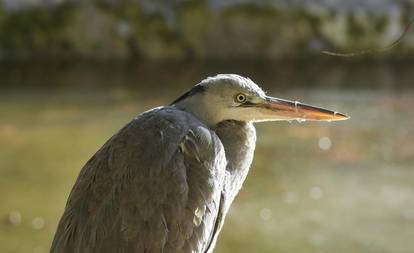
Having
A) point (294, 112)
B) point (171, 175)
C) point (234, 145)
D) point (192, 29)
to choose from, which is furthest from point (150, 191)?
point (192, 29)

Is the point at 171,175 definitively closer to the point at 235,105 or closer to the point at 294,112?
the point at 235,105

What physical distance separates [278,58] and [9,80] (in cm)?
413

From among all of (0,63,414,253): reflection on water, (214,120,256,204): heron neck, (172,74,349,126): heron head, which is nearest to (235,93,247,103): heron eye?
(172,74,349,126): heron head

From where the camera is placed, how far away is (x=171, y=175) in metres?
2.60

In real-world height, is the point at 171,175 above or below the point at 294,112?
below

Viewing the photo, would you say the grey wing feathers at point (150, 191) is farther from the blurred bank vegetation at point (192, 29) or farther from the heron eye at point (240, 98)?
the blurred bank vegetation at point (192, 29)

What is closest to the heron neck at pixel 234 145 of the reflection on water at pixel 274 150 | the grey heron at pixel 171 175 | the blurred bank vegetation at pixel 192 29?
the grey heron at pixel 171 175

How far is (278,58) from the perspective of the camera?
12.6m

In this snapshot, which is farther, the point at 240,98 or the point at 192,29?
the point at 192,29

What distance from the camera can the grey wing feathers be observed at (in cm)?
251

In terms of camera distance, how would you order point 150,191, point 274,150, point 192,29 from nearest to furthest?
point 150,191 < point 274,150 < point 192,29

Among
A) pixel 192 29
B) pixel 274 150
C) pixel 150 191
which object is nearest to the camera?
pixel 150 191

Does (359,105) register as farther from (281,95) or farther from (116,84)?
(116,84)

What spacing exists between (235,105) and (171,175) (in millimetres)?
397
